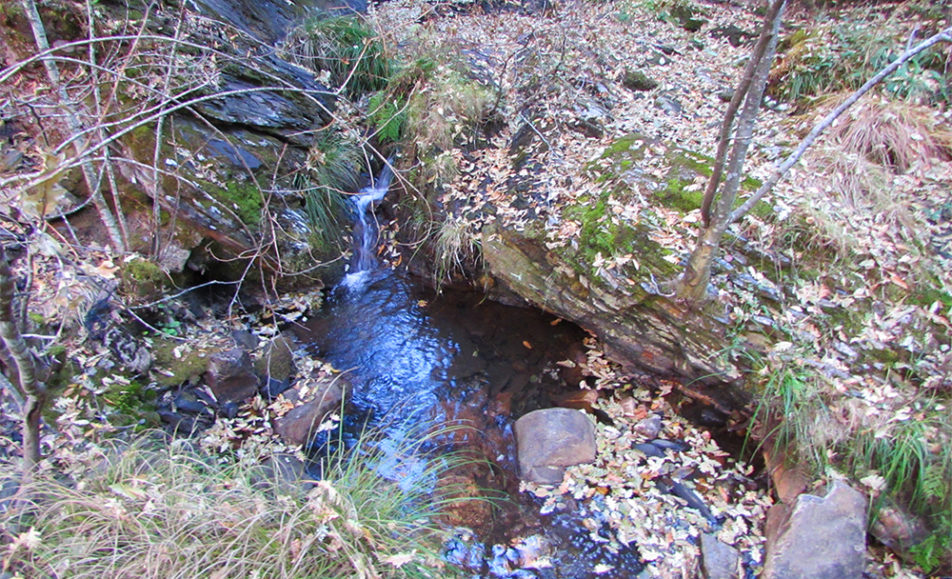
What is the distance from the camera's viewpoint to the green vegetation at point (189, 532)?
216 centimetres

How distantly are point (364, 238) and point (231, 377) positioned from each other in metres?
2.73

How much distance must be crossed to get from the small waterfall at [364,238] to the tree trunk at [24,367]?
3.78m

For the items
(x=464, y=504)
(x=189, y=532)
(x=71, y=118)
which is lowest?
(x=464, y=504)

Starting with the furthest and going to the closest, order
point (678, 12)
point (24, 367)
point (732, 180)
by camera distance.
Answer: point (678, 12), point (732, 180), point (24, 367)

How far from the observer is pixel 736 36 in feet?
26.3

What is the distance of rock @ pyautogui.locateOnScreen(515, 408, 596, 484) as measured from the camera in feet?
12.6

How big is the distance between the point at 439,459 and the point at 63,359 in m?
2.87

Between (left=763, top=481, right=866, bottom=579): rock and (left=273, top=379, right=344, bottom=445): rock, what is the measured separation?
11.1 ft

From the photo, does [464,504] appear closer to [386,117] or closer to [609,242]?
[609,242]

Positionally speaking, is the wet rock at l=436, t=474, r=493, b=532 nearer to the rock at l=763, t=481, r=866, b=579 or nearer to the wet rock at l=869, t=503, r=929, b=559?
the rock at l=763, t=481, r=866, b=579

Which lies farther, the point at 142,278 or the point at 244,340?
the point at 244,340

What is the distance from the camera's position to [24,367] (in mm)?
1992

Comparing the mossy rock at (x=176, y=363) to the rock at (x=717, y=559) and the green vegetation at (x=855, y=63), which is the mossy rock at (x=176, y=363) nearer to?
the rock at (x=717, y=559)

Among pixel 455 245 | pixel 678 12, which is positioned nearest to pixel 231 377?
pixel 455 245
